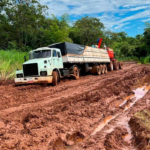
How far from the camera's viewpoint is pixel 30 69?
1020cm

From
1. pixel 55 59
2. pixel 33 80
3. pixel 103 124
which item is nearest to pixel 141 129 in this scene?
pixel 103 124

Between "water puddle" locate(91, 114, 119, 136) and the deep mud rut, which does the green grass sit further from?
"water puddle" locate(91, 114, 119, 136)

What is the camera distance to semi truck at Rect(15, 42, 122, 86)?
1002cm

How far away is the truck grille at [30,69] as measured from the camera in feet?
33.1

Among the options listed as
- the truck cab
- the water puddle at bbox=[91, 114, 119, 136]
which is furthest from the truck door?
the water puddle at bbox=[91, 114, 119, 136]

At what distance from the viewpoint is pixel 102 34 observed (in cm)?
4197

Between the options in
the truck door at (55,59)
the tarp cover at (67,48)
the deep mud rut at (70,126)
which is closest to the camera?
the deep mud rut at (70,126)

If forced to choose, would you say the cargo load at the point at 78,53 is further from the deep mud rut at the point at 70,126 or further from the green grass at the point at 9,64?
the deep mud rut at the point at 70,126

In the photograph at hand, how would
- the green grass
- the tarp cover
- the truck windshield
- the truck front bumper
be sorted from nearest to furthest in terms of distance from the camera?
1. the truck front bumper
2. the truck windshield
3. the green grass
4. the tarp cover

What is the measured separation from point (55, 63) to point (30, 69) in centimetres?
174

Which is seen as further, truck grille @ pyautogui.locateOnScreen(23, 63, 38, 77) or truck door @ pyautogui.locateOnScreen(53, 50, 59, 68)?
truck door @ pyautogui.locateOnScreen(53, 50, 59, 68)

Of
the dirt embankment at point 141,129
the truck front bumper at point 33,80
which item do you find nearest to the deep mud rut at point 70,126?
the dirt embankment at point 141,129

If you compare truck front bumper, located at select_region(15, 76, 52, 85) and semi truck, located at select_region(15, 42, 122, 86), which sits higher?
semi truck, located at select_region(15, 42, 122, 86)

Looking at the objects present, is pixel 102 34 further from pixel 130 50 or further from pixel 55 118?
pixel 55 118
